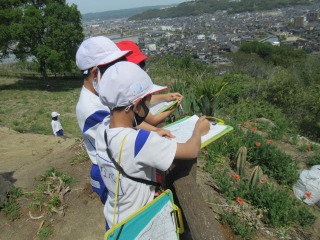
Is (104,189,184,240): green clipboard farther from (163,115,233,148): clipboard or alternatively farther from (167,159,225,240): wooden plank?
(163,115,233,148): clipboard

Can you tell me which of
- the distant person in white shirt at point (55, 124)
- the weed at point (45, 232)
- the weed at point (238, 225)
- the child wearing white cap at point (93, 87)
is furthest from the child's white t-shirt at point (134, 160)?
the distant person in white shirt at point (55, 124)

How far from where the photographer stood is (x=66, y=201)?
3287mm

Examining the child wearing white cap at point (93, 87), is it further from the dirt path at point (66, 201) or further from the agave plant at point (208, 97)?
the agave plant at point (208, 97)

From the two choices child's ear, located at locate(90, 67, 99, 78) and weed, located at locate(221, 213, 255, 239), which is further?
weed, located at locate(221, 213, 255, 239)

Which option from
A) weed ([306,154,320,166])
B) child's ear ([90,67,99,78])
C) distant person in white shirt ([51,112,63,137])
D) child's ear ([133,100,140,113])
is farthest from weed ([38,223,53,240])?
distant person in white shirt ([51,112,63,137])

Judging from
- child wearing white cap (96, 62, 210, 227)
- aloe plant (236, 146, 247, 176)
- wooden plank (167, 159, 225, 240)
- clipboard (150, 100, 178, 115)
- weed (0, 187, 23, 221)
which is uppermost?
child wearing white cap (96, 62, 210, 227)

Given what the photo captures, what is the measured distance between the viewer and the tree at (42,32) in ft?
57.4

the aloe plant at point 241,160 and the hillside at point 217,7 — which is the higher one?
the aloe plant at point 241,160

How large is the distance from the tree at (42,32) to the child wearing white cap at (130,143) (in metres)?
17.9

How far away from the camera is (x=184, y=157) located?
1.32m

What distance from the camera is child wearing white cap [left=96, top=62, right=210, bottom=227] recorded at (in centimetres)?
124

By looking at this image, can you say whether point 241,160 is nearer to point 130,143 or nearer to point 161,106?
point 161,106

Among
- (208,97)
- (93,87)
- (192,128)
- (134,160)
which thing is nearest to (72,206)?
(93,87)

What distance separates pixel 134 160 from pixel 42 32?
19793mm
